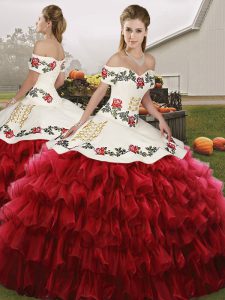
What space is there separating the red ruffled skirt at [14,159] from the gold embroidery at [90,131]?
1446 mm

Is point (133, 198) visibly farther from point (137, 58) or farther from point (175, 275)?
point (137, 58)

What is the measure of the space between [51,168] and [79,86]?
4886mm

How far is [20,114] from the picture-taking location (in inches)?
267

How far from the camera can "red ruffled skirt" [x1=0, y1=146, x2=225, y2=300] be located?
466 cm

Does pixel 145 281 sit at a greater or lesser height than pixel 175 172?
lesser

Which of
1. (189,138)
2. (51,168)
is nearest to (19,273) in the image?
(51,168)

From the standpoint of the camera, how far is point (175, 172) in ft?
16.2

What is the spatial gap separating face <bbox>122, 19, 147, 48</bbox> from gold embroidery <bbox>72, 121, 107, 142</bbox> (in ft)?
2.54

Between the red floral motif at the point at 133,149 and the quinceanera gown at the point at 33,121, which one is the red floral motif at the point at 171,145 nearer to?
the red floral motif at the point at 133,149

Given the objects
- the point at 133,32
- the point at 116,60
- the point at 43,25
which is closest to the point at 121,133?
the point at 116,60

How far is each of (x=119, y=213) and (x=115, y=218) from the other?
2.1 inches

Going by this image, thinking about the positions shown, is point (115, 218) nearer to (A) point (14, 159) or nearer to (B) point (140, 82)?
(B) point (140, 82)

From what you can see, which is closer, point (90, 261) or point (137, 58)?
point (90, 261)

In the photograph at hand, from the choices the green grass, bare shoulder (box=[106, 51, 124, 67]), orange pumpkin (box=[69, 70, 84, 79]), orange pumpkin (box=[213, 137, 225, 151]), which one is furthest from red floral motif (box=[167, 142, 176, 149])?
orange pumpkin (box=[213, 137, 225, 151])
